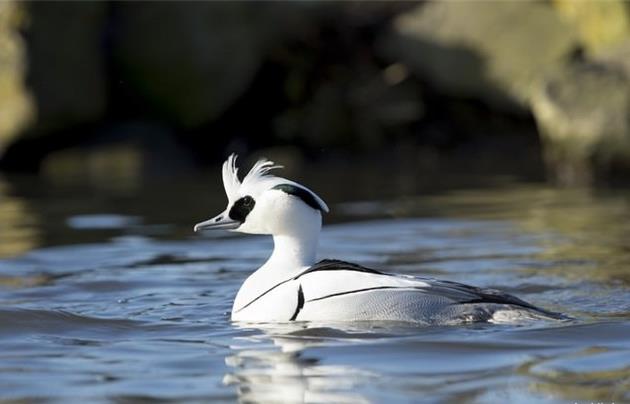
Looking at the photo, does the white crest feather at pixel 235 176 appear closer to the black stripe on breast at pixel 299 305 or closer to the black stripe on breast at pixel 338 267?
the black stripe on breast at pixel 338 267

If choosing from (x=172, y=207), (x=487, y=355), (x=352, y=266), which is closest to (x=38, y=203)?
(x=172, y=207)

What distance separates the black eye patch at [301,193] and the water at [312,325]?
2.54ft

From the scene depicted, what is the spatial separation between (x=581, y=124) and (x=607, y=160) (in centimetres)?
47

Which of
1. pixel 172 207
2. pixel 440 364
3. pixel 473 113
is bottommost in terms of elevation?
pixel 440 364

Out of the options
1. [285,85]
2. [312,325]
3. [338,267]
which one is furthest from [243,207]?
[285,85]

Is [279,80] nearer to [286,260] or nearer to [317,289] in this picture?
[286,260]

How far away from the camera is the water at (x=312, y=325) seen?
554 centimetres

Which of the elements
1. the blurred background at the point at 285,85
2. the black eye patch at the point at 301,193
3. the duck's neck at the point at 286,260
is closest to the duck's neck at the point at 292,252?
the duck's neck at the point at 286,260

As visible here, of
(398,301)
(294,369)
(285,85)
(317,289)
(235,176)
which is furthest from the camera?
(285,85)

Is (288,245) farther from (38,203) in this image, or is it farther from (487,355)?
(38,203)

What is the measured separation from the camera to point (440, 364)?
586cm

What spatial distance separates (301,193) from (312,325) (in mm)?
802

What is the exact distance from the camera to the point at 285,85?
17922 millimetres

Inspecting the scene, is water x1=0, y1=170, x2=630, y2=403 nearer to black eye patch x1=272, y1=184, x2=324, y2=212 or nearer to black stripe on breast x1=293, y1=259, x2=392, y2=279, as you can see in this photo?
black stripe on breast x1=293, y1=259, x2=392, y2=279
